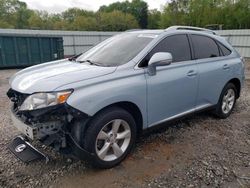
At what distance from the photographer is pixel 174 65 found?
379 cm

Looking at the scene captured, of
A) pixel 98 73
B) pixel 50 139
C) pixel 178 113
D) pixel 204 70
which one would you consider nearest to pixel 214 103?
pixel 204 70

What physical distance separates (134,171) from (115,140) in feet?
1.47

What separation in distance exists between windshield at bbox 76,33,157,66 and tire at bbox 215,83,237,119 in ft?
6.71

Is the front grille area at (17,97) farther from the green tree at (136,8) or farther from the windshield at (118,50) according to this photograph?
the green tree at (136,8)

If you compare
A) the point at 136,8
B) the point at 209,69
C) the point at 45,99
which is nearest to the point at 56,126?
the point at 45,99

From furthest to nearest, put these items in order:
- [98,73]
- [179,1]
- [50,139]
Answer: [179,1]
[98,73]
[50,139]

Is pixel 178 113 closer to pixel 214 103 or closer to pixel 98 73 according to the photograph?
pixel 214 103

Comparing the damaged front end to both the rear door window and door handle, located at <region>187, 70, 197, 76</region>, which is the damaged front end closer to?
door handle, located at <region>187, 70, 197, 76</region>

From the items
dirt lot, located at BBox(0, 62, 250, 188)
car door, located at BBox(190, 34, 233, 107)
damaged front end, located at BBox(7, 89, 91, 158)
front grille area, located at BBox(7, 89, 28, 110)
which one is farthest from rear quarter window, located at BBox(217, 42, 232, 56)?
front grille area, located at BBox(7, 89, 28, 110)

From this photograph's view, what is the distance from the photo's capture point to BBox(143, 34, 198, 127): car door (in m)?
3.48

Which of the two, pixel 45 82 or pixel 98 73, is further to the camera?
pixel 98 73

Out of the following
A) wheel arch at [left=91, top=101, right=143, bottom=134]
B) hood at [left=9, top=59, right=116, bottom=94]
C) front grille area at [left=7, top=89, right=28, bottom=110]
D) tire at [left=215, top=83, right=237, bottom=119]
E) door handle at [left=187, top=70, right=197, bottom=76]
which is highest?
hood at [left=9, top=59, right=116, bottom=94]

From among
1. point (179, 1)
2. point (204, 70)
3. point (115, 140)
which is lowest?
point (115, 140)

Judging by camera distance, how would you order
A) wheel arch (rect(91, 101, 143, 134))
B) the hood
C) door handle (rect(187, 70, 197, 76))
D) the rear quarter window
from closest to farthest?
the hood < wheel arch (rect(91, 101, 143, 134)) < door handle (rect(187, 70, 197, 76)) < the rear quarter window
